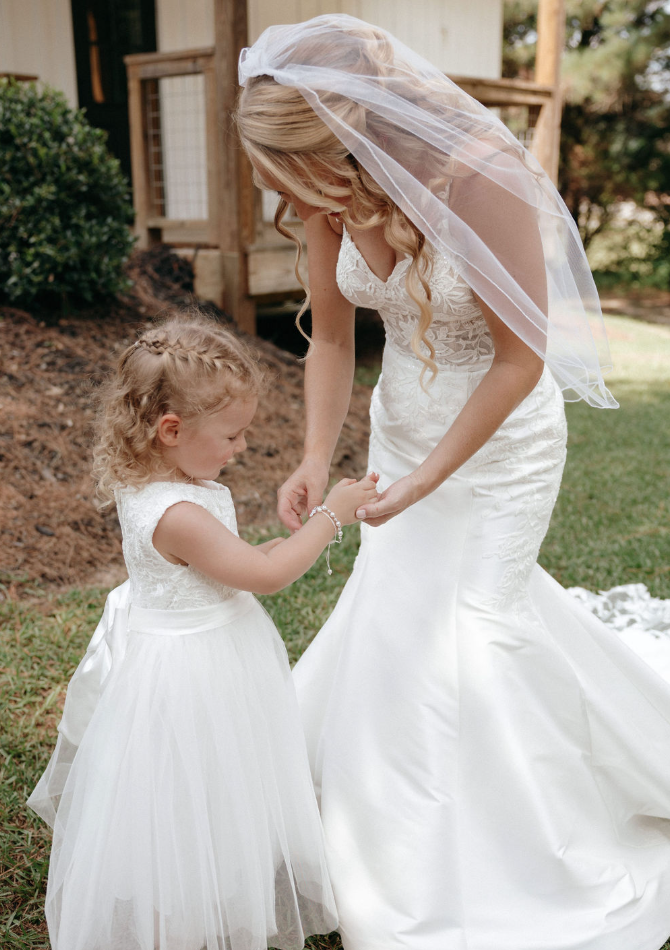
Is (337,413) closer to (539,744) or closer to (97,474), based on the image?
(97,474)

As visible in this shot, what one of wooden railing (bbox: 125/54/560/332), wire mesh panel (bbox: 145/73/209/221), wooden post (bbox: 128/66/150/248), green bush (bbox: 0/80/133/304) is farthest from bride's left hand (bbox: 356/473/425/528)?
wire mesh panel (bbox: 145/73/209/221)

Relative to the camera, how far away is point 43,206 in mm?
5672

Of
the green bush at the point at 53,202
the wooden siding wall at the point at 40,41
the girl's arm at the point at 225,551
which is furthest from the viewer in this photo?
the wooden siding wall at the point at 40,41

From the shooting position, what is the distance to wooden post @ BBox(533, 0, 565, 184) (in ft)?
30.4

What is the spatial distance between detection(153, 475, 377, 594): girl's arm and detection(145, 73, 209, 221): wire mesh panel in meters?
7.20

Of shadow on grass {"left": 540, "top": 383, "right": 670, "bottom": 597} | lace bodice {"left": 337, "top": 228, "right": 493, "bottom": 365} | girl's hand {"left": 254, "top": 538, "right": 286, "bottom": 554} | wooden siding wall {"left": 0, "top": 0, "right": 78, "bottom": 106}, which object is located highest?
wooden siding wall {"left": 0, "top": 0, "right": 78, "bottom": 106}

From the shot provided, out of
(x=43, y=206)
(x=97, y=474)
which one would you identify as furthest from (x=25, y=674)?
(x=43, y=206)

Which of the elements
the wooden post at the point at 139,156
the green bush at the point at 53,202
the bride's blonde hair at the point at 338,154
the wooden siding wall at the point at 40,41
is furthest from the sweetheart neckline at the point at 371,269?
the wooden siding wall at the point at 40,41

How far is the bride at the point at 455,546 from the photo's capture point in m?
2.05

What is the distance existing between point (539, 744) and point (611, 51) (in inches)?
682

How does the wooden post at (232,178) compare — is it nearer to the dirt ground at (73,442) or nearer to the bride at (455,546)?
the dirt ground at (73,442)

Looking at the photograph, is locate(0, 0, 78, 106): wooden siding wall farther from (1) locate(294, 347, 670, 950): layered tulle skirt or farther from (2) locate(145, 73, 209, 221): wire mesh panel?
(1) locate(294, 347, 670, 950): layered tulle skirt

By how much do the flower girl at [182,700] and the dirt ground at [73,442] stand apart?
1.90 meters

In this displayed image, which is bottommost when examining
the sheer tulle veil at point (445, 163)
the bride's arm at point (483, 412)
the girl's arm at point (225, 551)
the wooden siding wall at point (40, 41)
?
the girl's arm at point (225, 551)
